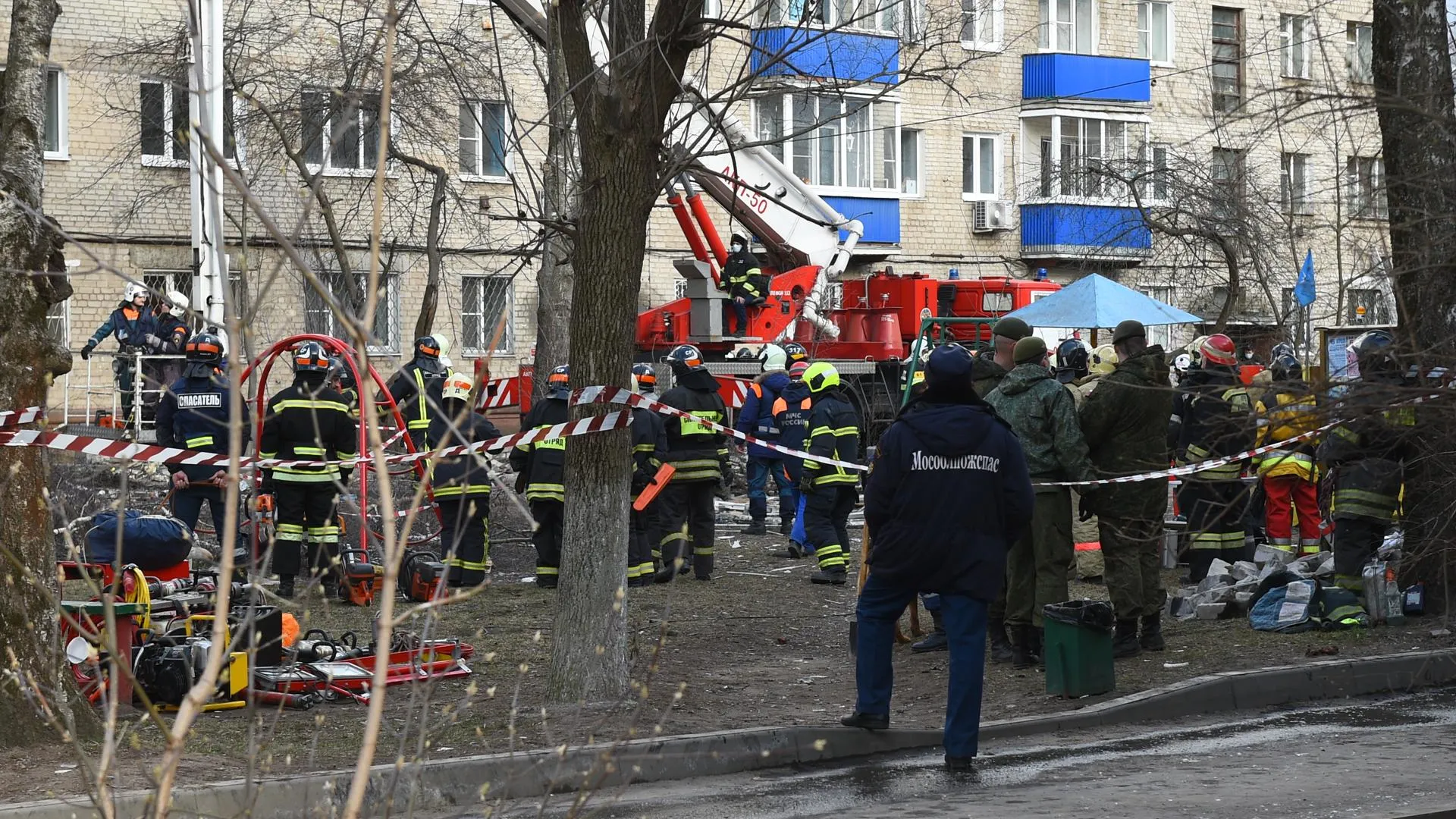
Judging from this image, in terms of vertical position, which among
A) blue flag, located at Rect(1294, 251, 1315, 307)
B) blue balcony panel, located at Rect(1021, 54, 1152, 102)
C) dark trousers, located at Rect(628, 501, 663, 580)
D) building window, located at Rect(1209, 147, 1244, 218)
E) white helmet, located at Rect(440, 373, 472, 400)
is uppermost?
blue balcony panel, located at Rect(1021, 54, 1152, 102)

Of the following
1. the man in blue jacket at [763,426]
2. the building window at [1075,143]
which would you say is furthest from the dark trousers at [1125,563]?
the building window at [1075,143]

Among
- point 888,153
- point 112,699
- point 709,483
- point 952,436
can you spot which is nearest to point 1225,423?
point 952,436

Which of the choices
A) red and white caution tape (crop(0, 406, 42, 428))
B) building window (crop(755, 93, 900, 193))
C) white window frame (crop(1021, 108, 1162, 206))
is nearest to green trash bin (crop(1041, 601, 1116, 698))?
red and white caution tape (crop(0, 406, 42, 428))

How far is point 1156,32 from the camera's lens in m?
38.2

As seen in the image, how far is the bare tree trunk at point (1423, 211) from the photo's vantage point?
6.02 m

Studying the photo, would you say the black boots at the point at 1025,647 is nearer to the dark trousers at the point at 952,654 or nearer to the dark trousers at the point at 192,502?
the dark trousers at the point at 952,654

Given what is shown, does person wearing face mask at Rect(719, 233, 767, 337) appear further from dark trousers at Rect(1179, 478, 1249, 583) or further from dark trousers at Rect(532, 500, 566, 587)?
dark trousers at Rect(1179, 478, 1249, 583)

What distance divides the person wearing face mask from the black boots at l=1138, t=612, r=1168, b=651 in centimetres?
1469

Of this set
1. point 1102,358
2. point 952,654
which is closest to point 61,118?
point 1102,358

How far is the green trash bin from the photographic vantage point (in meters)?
8.49

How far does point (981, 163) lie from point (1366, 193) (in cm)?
3043

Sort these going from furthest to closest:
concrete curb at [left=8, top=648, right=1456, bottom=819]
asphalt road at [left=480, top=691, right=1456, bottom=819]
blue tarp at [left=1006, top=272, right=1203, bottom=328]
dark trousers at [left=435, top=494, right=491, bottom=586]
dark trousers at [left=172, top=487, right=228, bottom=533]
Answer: blue tarp at [left=1006, top=272, right=1203, bottom=328] < dark trousers at [left=172, top=487, right=228, bottom=533] < dark trousers at [left=435, top=494, right=491, bottom=586] < asphalt road at [left=480, top=691, right=1456, bottom=819] < concrete curb at [left=8, top=648, right=1456, bottom=819]

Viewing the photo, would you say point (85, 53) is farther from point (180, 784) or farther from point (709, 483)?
point (180, 784)

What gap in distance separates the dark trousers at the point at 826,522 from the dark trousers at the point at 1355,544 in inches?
161
